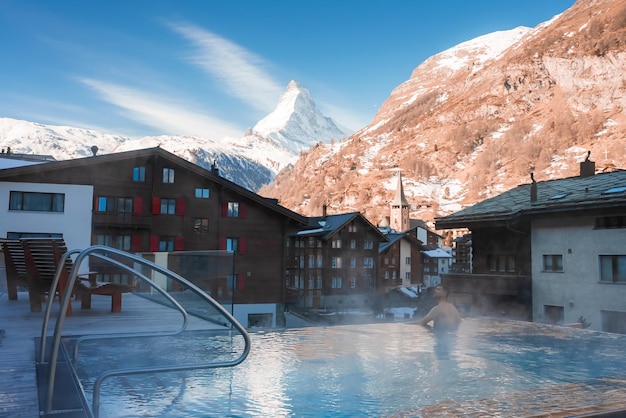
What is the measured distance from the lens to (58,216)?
25.5 meters

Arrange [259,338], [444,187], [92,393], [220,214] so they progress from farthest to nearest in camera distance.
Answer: [444,187] → [220,214] → [259,338] → [92,393]

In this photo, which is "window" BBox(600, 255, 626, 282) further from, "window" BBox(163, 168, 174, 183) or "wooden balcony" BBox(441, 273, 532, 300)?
"window" BBox(163, 168, 174, 183)

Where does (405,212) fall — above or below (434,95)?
below

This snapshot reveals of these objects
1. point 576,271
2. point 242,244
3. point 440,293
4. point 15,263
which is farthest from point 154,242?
point 440,293

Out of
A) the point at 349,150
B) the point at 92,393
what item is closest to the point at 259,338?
the point at 92,393

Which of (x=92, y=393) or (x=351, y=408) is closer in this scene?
(x=92, y=393)

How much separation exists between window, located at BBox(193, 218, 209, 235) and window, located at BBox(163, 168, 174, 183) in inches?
94.7

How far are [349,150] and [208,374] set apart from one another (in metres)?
164

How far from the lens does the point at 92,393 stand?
3973 mm

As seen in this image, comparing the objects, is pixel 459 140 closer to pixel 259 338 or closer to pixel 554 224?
pixel 554 224

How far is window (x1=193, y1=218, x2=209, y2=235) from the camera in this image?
94.4ft

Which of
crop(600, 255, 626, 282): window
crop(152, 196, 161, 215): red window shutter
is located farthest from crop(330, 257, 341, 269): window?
crop(600, 255, 626, 282): window

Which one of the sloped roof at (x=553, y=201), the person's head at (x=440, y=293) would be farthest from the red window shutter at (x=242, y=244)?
the person's head at (x=440, y=293)

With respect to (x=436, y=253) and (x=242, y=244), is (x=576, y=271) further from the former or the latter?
(x=436, y=253)
